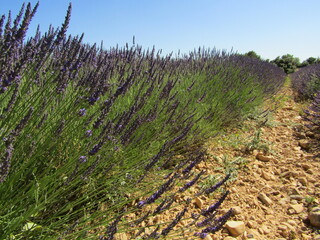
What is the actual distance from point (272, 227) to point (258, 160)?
4.51 feet

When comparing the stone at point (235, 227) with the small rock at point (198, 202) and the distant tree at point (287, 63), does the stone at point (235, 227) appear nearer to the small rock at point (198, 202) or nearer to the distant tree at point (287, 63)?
the small rock at point (198, 202)

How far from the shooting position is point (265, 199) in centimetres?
232

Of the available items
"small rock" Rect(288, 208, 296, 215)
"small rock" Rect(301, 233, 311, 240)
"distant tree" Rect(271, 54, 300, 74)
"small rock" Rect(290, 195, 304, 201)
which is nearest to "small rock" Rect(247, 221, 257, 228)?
"small rock" Rect(301, 233, 311, 240)

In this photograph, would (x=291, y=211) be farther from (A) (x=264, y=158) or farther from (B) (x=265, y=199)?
(A) (x=264, y=158)

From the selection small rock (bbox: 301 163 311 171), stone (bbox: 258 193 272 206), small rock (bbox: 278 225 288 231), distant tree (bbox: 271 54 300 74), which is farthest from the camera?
distant tree (bbox: 271 54 300 74)

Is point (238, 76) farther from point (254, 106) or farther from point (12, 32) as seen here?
point (12, 32)

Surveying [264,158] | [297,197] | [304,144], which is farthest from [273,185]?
[304,144]

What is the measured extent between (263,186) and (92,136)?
1745 mm

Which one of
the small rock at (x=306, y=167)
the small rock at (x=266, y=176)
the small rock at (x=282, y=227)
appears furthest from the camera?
the small rock at (x=306, y=167)

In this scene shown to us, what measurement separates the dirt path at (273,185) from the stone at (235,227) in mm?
31

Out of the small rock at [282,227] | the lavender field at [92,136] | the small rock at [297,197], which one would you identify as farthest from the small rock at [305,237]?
the lavender field at [92,136]

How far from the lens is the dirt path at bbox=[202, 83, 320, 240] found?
6.44 ft

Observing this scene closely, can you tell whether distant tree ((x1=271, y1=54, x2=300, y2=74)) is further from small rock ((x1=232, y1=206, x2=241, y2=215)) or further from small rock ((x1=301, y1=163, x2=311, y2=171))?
small rock ((x1=232, y1=206, x2=241, y2=215))

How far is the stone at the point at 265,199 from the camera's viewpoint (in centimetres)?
230
